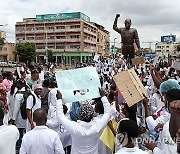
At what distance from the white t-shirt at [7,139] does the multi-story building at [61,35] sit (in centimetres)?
9297

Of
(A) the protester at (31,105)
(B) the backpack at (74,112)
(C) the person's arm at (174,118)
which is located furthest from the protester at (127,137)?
(A) the protester at (31,105)

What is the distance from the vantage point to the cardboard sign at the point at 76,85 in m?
4.68

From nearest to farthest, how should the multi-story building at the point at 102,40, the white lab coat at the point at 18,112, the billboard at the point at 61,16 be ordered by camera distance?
1. the white lab coat at the point at 18,112
2. the billboard at the point at 61,16
3. the multi-story building at the point at 102,40

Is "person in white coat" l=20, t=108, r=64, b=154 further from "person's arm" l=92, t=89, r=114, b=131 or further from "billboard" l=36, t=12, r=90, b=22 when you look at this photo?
"billboard" l=36, t=12, r=90, b=22

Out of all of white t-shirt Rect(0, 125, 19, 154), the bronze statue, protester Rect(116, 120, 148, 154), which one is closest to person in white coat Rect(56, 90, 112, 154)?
white t-shirt Rect(0, 125, 19, 154)

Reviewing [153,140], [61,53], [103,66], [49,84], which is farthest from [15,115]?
[61,53]

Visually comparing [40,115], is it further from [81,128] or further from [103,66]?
[103,66]

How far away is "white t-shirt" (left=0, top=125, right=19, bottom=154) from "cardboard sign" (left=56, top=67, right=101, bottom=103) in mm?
772

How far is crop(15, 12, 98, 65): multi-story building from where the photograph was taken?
101812 millimetres

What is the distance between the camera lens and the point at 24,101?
7.30 metres

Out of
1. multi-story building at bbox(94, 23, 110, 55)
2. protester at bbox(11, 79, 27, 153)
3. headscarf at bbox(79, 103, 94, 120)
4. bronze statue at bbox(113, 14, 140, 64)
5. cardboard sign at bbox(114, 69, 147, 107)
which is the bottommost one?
protester at bbox(11, 79, 27, 153)

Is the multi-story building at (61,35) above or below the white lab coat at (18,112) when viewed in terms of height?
above

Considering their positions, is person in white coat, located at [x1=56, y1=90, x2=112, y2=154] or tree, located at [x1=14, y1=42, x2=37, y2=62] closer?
person in white coat, located at [x1=56, y1=90, x2=112, y2=154]

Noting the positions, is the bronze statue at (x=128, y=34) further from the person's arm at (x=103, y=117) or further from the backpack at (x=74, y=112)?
the person's arm at (x=103, y=117)
